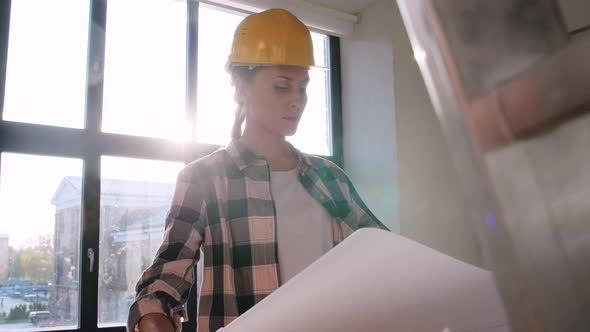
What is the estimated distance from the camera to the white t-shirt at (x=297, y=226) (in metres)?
1.13

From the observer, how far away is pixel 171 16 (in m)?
3.03

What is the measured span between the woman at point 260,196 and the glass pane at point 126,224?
5.30 feet

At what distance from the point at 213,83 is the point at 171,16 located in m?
0.44

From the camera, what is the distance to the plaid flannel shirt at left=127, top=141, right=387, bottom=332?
0.95 meters

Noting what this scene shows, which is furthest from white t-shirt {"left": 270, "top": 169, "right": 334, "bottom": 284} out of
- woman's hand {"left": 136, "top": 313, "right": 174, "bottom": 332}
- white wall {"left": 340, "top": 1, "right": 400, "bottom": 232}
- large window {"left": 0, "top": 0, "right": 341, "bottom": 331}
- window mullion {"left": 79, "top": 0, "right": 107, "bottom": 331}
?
white wall {"left": 340, "top": 1, "right": 400, "bottom": 232}

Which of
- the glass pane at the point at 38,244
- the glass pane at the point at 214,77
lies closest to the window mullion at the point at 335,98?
the glass pane at the point at 214,77

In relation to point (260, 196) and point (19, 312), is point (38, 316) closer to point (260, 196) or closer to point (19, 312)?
point (19, 312)

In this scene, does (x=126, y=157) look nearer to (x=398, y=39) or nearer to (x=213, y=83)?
(x=213, y=83)

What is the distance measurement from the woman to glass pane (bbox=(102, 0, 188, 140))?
1.69 meters

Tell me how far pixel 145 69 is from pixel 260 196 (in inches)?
78.2

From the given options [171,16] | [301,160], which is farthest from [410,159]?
[301,160]

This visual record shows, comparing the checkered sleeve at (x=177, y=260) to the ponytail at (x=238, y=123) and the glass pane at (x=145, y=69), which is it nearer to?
the ponytail at (x=238, y=123)

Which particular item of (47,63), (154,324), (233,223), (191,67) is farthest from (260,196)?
(191,67)

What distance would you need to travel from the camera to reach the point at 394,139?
3301 millimetres
